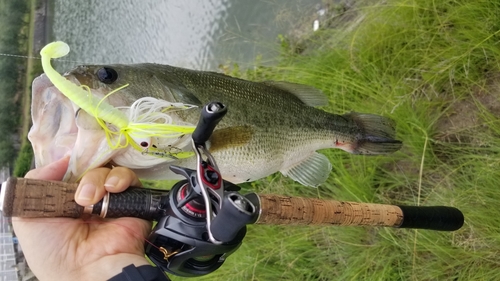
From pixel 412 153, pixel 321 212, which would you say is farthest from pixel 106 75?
pixel 412 153

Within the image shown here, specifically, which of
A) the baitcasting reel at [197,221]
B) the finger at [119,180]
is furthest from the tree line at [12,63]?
the baitcasting reel at [197,221]

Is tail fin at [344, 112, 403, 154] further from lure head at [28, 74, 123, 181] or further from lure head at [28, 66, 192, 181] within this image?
lure head at [28, 74, 123, 181]

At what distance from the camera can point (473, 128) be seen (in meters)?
2.47

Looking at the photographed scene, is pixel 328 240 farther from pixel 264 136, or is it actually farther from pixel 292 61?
pixel 292 61

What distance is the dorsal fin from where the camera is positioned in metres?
2.15

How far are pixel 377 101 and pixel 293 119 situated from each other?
106 cm

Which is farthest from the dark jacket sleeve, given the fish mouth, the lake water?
the lake water

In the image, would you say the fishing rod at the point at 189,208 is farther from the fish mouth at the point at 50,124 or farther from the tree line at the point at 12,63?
the tree line at the point at 12,63

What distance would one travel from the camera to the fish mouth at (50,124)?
153cm

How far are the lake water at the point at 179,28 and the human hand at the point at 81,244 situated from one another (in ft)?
9.13

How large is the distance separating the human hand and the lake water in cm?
278

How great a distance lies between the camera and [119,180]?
1.35m

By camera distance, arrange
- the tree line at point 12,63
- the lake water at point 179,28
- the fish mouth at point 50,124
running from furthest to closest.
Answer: the tree line at point 12,63 → the lake water at point 179,28 → the fish mouth at point 50,124

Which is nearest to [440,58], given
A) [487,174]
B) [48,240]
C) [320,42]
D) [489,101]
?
[489,101]
